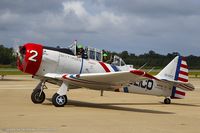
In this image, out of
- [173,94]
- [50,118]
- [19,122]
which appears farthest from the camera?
[173,94]

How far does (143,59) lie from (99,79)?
44.3 meters

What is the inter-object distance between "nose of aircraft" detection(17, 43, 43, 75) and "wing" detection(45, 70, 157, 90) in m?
0.58

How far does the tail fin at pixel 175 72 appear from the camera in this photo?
1680cm

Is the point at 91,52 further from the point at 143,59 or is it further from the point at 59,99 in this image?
the point at 143,59

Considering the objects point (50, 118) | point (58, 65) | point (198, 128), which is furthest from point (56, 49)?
point (198, 128)

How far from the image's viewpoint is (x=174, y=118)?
11.0 m

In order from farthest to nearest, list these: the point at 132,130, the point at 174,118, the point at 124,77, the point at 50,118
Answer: the point at 124,77 → the point at 174,118 → the point at 50,118 → the point at 132,130

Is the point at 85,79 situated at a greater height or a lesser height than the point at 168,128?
greater

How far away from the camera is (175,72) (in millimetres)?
16844

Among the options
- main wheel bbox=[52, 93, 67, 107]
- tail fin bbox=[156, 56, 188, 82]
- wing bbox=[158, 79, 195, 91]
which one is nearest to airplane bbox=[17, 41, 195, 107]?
main wheel bbox=[52, 93, 67, 107]

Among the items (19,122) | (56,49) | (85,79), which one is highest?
(56,49)

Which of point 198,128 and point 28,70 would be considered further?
point 28,70

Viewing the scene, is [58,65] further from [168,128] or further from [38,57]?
[168,128]

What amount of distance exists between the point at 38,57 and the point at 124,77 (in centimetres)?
317
